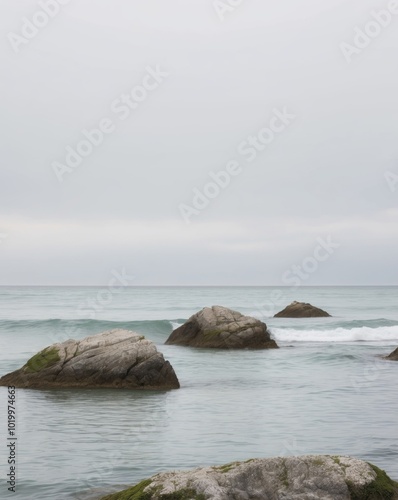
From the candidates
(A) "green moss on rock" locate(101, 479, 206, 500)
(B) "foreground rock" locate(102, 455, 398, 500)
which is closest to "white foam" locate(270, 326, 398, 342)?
(B) "foreground rock" locate(102, 455, 398, 500)

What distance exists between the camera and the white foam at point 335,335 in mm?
46406

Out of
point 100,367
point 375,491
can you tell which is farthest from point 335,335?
point 375,491

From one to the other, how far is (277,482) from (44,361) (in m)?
14.9

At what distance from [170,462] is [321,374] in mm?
14895

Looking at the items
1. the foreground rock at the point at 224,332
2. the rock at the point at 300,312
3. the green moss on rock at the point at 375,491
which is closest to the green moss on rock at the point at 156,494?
the green moss on rock at the point at 375,491

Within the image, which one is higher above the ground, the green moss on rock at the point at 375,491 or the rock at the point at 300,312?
the rock at the point at 300,312

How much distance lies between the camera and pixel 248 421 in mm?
16984

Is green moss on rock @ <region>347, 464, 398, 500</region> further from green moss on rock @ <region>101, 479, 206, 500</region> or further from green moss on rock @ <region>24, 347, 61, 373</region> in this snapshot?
green moss on rock @ <region>24, 347, 61, 373</region>

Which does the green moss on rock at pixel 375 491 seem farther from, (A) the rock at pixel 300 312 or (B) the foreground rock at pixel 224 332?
(A) the rock at pixel 300 312

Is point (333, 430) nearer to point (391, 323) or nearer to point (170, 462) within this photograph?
point (170, 462)

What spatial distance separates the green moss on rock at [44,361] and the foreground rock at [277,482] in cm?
1389

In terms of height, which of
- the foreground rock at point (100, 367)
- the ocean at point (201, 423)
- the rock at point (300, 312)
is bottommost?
the ocean at point (201, 423)

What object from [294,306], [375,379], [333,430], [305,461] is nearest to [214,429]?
[333,430]

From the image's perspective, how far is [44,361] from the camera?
22203 millimetres
